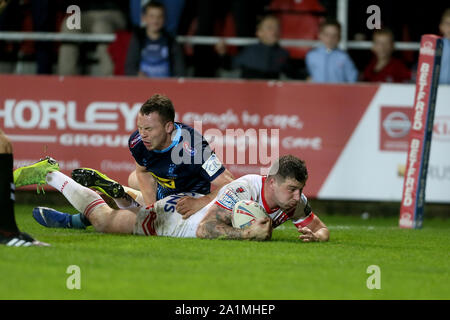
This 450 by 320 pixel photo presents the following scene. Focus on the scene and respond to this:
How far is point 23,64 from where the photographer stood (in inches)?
570

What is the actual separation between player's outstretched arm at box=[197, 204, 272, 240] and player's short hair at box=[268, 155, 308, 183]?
42 centimetres

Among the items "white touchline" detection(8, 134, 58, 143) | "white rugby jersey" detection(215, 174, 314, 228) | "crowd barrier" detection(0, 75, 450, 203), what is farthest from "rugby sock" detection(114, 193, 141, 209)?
"white touchline" detection(8, 134, 58, 143)

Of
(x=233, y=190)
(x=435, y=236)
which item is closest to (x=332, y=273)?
(x=233, y=190)

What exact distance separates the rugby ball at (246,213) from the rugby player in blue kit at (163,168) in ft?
1.63

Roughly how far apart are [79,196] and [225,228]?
154 centimetres

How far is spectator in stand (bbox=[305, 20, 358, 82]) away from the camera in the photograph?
12.9m

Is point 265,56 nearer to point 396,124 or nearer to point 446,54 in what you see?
point 396,124

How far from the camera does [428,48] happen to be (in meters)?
10.9

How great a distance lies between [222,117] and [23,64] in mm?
3887

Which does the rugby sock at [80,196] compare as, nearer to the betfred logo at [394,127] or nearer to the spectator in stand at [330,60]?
the betfred logo at [394,127]

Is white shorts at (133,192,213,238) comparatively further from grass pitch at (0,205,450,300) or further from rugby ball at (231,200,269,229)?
rugby ball at (231,200,269,229)

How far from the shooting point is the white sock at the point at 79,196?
8.80 m

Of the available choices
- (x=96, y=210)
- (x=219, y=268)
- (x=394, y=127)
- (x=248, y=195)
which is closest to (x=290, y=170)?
(x=248, y=195)

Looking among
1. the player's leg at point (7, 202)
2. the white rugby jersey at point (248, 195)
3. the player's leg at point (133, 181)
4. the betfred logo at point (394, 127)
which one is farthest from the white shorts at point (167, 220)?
the betfred logo at point (394, 127)
